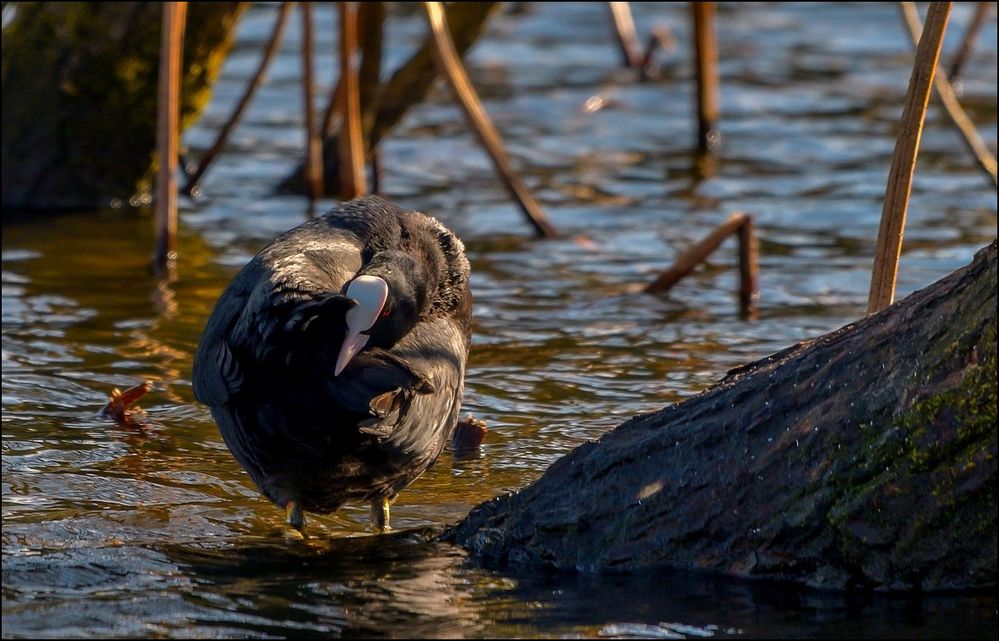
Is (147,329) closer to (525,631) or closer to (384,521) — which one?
(384,521)

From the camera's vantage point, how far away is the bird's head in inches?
132

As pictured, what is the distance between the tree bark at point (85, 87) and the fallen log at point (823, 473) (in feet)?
15.3

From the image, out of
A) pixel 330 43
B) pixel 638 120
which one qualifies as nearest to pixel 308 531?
pixel 638 120

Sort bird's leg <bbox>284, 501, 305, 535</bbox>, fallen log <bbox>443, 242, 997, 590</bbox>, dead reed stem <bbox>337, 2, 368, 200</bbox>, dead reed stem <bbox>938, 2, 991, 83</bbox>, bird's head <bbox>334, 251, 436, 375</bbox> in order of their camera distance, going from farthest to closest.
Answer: dead reed stem <bbox>938, 2, 991, 83</bbox>
dead reed stem <bbox>337, 2, 368, 200</bbox>
bird's leg <bbox>284, 501, 305, 535</bbox>
bird's head <bbox>334, 251, 436, 375</bbox>
fallen log <bbox>443, 242, 997, 590</bbox>

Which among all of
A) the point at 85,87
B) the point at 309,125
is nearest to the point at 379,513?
the point at 309,125

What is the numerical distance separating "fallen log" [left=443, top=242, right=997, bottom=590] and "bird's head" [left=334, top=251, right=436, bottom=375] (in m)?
0.55

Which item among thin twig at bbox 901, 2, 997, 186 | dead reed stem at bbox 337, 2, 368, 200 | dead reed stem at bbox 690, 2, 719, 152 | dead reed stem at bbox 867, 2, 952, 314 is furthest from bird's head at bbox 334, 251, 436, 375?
dead reed stem at bbox 690, 2, 719, 152

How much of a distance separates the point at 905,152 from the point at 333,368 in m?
1.54

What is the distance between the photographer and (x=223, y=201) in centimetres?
833

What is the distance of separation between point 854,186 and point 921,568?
5.58 meters

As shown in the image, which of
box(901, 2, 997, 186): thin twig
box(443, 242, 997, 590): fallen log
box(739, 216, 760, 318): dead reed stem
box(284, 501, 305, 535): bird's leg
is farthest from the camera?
box(739, 216, 760, 318): dead reed stem

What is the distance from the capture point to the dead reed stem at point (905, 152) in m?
3.64

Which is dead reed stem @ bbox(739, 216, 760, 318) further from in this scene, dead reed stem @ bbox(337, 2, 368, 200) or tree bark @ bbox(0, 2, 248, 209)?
tree bark @ bbox(0, 2, 248, 209)

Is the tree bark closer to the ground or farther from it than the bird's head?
farther from it
